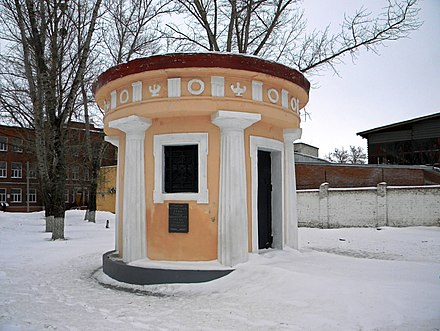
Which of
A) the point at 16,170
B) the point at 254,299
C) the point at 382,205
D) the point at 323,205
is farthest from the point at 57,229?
the point at 16,170

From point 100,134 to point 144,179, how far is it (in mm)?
28390

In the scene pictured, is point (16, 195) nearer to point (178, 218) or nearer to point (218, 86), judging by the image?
point (178, 218)

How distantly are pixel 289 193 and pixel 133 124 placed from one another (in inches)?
141

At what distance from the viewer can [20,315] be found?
18.3ft

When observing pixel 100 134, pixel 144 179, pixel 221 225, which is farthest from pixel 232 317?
pixel 100 134

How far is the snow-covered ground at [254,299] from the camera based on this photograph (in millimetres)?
4957

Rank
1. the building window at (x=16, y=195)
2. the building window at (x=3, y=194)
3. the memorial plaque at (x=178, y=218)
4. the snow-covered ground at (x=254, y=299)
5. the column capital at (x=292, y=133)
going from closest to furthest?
the snow-covered ground at (x=254, y=299), the memorial plaque at (x=178, y=218), the column capital at (x=292, y=133), the building window at (x=3, y=194), the building window at (x=16, y=195)

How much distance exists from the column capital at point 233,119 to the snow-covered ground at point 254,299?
237 centimetres

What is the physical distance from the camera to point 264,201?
28.5 ft

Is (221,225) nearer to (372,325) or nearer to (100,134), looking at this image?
(372,325)

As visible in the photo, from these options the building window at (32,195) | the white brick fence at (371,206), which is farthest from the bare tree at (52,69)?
the building window at (32,195)

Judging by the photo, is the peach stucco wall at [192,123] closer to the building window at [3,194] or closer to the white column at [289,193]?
the white column at [289,193]

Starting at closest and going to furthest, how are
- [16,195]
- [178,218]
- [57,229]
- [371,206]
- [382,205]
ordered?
[178,218]
[57,229]
[382,205]
[371,206]
[16,195]

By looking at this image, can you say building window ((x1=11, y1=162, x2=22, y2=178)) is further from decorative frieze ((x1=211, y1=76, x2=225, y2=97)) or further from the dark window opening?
decorative frieze ((x1=211, y1=76, x2=225, y2=97))
